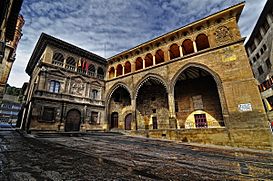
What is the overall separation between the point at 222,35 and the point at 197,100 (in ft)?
23.1

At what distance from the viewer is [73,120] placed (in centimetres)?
Answer: 1579

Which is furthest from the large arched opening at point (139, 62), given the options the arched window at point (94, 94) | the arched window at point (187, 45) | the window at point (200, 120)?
the window at point (200, 120)

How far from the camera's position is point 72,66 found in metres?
17.0

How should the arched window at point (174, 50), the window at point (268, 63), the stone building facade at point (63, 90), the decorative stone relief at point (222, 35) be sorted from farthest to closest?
the window at point (268, 63) → the arched window at point (174, 50) → the stone building facade at point (63, 90) → the decorative stone relief at point (222, 35)

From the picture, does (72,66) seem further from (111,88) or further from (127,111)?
(127,111)

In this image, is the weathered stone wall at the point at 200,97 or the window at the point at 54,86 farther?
→ the window at the point at 54,86

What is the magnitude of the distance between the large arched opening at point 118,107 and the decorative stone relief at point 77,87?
13.5 feet

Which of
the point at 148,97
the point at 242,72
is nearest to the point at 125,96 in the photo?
the point at 148,97

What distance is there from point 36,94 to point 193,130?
1531 cm

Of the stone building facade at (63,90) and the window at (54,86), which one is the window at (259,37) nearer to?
the stone building facade at (63,90)

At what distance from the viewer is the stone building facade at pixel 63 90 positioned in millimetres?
13773

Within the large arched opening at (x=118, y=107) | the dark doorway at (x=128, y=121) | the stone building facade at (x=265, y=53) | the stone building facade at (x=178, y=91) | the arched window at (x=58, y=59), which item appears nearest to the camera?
the stone building facade at (x=178, y=91)

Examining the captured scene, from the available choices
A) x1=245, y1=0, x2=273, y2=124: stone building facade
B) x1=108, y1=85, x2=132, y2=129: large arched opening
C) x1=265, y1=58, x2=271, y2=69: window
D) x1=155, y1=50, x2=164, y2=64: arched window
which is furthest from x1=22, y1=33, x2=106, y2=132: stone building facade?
x1=265, y1=58, x2=271, y2=69: window

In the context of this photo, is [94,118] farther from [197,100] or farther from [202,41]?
[202,41]
